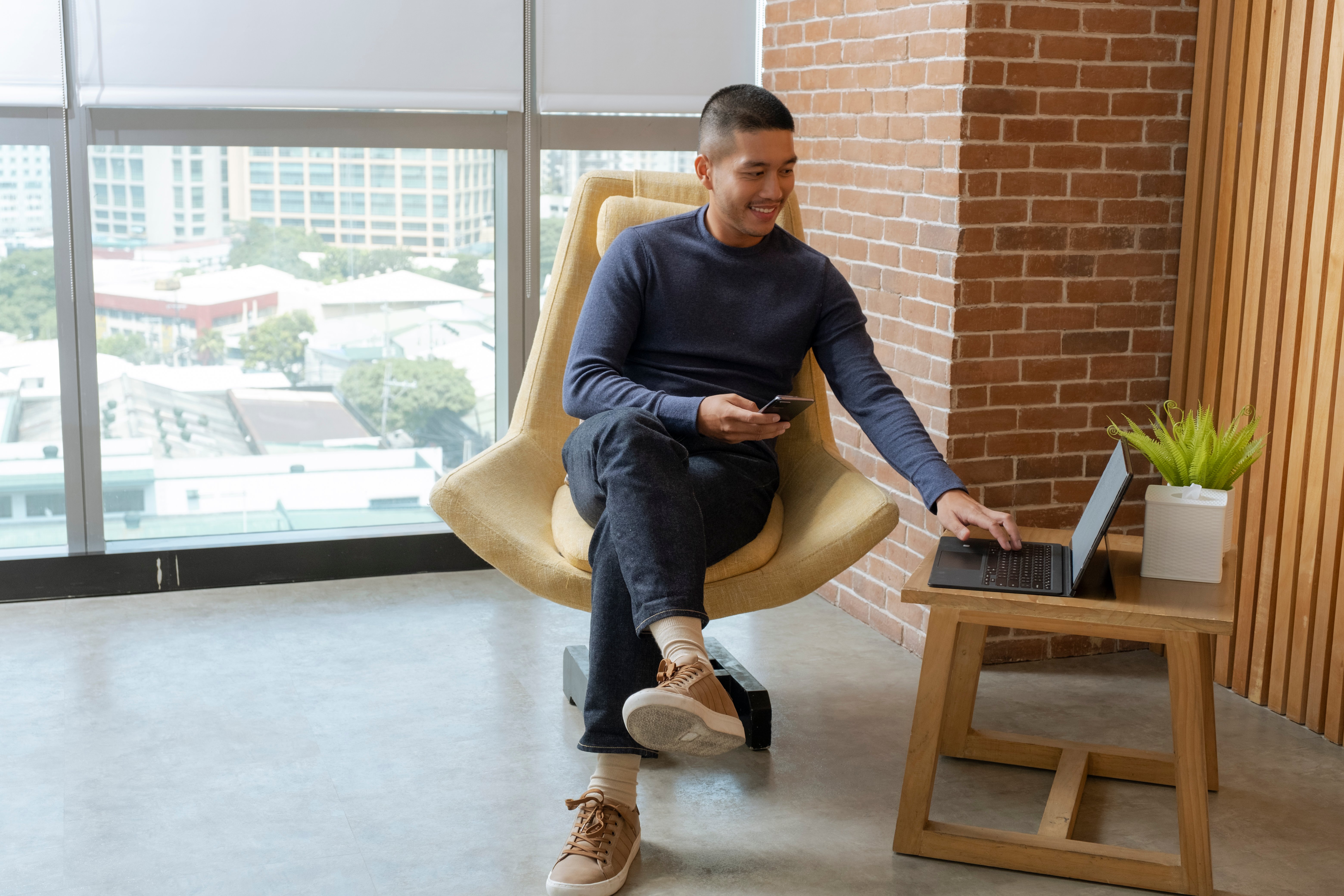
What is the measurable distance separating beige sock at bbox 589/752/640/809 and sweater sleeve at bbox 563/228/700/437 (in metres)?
0.57

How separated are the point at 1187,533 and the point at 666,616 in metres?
0.88

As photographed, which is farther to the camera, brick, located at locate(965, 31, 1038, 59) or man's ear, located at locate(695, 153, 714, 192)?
brick, located at locate(965, 31, 1038, 59)

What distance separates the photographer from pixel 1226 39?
301 cm

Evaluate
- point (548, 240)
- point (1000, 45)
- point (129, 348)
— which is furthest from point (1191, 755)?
point (129, 348)

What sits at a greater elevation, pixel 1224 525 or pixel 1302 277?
pixel 1302 277

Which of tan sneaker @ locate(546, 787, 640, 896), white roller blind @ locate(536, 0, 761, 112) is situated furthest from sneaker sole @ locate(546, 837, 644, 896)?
white roller blind @ locate(536, 0, 761, 112)

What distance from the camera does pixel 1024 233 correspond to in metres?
3.05

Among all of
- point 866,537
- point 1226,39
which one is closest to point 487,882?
point 866,537

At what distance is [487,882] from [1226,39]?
240cm

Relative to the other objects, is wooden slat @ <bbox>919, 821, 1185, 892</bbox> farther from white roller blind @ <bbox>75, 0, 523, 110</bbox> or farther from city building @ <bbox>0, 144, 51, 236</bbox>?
city building @ <bbox>0, 144, 51, 236</bbox>

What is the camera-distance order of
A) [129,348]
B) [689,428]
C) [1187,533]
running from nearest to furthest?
[1187,533] < [689,428] < [129,348]

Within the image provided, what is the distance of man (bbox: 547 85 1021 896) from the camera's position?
6.90 feet

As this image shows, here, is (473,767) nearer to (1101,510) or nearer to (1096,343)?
(1101,510)

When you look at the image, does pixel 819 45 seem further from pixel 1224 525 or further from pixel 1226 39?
pixel 1224 525
